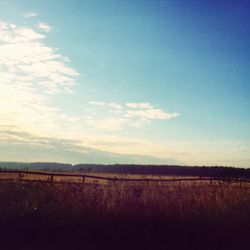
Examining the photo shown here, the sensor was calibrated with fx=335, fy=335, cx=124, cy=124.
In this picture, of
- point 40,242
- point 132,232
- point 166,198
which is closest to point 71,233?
point 40,242

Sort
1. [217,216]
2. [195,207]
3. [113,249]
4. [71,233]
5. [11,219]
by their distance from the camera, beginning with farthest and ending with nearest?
[195,207], [217,216], [11,219], [71,233], [113,249]

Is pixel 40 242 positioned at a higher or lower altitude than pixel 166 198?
lower

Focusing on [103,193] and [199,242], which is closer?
[199,242]

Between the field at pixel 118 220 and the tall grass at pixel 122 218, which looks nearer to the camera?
the field at pixel 118 220

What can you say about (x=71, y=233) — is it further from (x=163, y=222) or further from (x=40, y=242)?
(x=163, y=222)

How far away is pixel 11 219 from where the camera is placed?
8.52 metres

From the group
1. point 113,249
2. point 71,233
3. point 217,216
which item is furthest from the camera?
point 217,216

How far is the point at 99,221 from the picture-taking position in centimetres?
852

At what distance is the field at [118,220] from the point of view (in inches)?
303

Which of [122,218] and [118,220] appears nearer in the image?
[118,220]

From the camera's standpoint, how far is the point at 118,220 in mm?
8695

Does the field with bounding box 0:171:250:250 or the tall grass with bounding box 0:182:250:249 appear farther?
the tall grass with bounding box 0:182:250:249

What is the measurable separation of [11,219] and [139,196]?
3996 mm

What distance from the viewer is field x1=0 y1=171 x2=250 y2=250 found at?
7.69m
